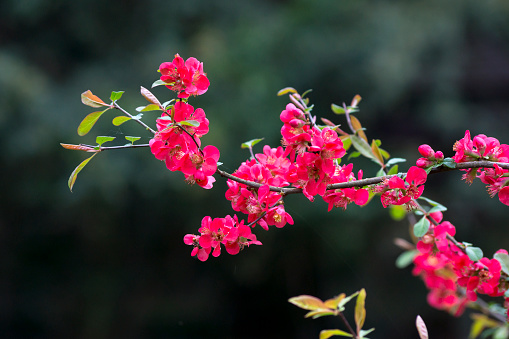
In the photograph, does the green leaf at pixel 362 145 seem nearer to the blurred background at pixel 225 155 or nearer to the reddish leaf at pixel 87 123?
the reddish leaf at pixel 87 123

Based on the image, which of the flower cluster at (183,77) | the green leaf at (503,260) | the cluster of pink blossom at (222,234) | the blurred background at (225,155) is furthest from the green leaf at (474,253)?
the blurred background at (225,155)

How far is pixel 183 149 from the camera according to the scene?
0.45m

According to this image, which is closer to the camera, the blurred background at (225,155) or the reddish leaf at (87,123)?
the reddish leaf at (87,123)

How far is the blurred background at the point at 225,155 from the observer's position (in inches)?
110

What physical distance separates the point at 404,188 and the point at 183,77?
24 cm

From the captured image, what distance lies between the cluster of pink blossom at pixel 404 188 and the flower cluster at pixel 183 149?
6.8 inches

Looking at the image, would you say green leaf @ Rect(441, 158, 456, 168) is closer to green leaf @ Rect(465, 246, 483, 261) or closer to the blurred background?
green leaf @ Rect(465, 246, 483, 261)

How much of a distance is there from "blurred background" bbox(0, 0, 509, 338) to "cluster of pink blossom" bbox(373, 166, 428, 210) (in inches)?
86.7

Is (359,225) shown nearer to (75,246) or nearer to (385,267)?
(385,267)

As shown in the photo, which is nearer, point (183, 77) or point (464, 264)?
point (183, 77)

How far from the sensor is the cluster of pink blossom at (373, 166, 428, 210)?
45 centimetres

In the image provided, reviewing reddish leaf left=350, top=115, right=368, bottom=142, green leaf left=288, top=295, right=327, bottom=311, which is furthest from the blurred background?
green leaf left=288, top=295, right=327, bottom=311

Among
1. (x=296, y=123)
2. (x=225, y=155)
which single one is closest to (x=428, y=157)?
(x=296, y=123)

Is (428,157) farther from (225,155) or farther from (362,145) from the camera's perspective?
(225,155)
